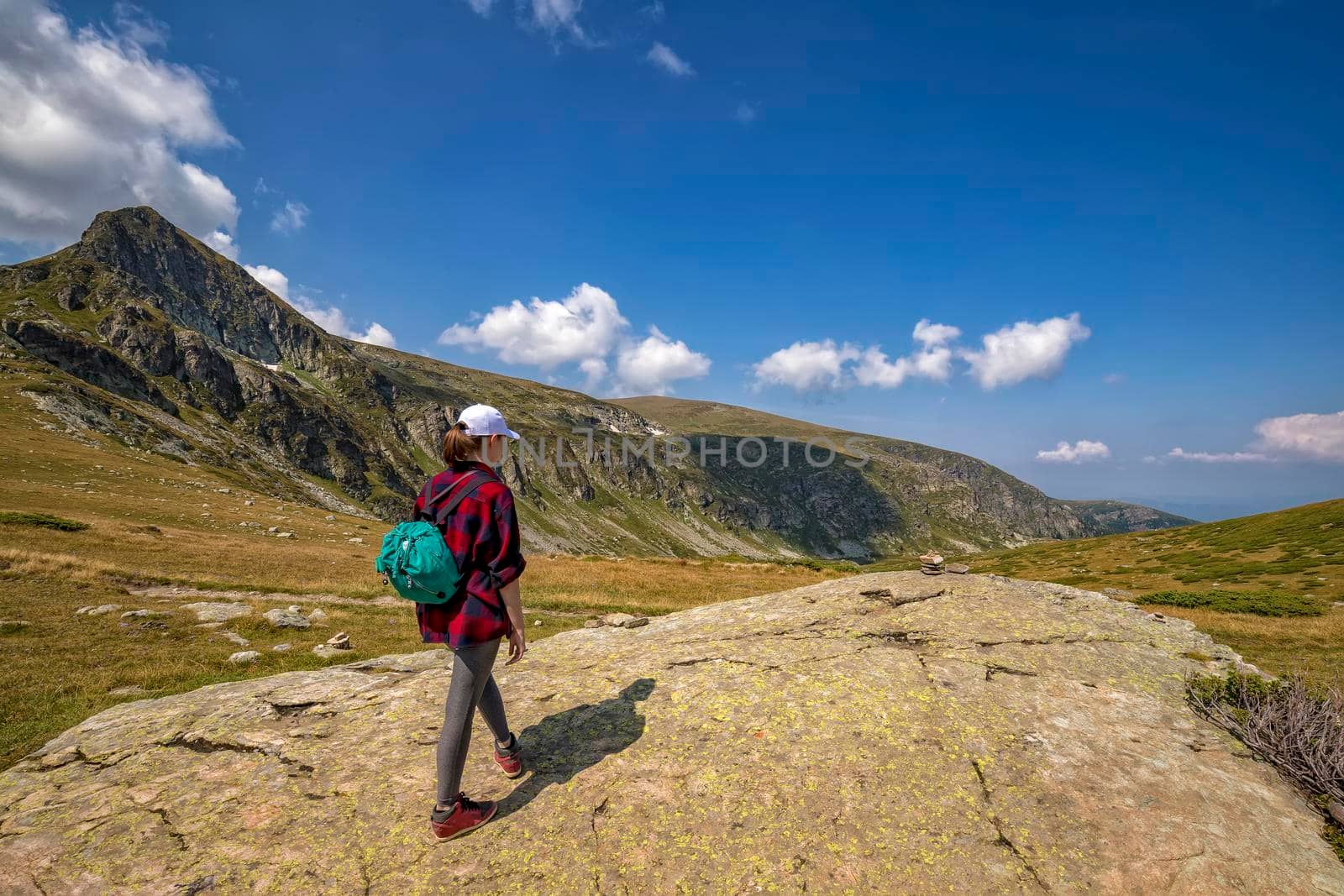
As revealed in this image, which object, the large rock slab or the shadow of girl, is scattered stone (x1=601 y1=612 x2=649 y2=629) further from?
the shadow of girl

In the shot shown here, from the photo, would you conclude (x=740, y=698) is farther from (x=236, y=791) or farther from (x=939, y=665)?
(x=236, y=791)

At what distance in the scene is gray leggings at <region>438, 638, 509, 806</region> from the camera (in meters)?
5.91

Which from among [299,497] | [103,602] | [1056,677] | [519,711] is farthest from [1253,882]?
[299,497]

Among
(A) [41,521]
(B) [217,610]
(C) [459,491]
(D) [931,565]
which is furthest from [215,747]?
(A) [41,521]

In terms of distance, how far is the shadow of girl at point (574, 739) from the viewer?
22.3 ft

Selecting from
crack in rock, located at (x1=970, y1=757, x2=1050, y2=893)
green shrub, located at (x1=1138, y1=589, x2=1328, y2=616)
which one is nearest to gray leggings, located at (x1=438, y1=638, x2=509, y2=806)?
crack in rock, located at (x1=970, y1=757, x2=1050, y2=893)

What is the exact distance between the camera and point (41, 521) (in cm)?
3300

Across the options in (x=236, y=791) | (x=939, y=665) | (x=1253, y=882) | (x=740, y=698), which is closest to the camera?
(x=1253, y=882)

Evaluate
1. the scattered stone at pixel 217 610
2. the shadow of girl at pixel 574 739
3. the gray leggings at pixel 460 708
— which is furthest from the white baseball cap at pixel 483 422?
the scattered stone at pixel 217 610

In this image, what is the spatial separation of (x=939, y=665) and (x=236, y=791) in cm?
986

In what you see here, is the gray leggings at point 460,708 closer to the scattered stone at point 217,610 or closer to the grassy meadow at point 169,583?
the grassy meadow at point 169,583

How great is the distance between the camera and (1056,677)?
8789 mm

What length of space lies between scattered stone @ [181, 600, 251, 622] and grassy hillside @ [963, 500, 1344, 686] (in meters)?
28.7

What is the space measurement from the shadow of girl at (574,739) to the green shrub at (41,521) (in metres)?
42.4
